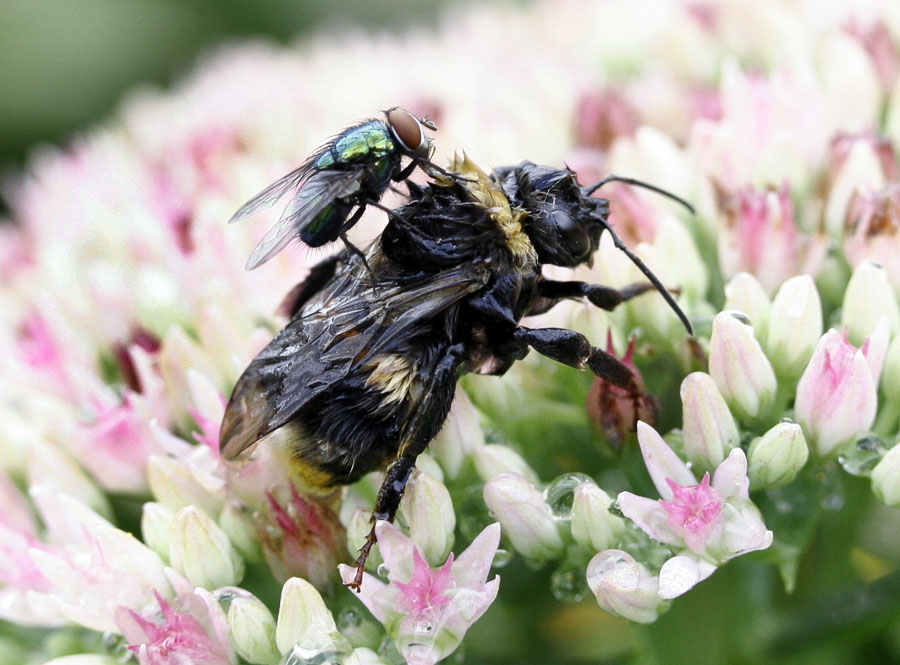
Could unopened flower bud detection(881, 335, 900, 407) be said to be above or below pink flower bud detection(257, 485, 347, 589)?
below

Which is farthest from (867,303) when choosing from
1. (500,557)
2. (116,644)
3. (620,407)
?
(116,644)

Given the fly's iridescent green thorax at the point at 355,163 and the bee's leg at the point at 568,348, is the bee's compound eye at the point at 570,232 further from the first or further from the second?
the fly's iridescent green thorax at the point at 355,163

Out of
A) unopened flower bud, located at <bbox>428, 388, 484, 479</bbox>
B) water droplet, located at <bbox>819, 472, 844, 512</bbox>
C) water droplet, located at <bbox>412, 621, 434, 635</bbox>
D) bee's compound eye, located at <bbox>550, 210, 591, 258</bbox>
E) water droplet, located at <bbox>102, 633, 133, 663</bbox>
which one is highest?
bee's compound eye, located at <bbox>550, 210, 591, 258</bbox>

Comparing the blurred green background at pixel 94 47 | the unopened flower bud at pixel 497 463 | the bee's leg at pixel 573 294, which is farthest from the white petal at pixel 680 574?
the blurred green background at pixel 94 47

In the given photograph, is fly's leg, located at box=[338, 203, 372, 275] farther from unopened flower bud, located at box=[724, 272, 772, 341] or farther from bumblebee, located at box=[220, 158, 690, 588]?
unopened flower bud, located at box=[724, 272, 772, 341]

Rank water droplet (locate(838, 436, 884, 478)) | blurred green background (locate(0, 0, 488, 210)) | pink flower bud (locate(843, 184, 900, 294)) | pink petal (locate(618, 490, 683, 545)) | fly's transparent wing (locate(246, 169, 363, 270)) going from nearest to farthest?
fly's transparent wing (locate(246, 169, 363, 270)), pink petal (locate(618, 490, 683, 545)), water droplet (locate(838, 436, 884, 478)), pink flower bud (locate(843, 184, 900, 294)), blurred green background (locate(0, 0, 488, 210))

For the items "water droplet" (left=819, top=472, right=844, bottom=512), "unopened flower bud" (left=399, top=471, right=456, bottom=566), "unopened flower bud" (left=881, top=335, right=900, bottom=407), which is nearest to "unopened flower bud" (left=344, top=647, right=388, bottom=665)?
"unopened flower bud" (left=399, top=471, right=456, bottom=566)

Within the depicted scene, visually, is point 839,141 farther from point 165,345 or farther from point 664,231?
point 165,345

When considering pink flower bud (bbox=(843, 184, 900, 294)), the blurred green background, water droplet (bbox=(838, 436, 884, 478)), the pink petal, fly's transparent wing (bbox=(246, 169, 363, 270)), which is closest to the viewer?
fly's transparent wing (bbox=(246, 169, 363, 270))
